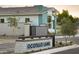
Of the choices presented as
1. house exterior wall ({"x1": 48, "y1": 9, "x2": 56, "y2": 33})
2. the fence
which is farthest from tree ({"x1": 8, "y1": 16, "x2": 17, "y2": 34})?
house exterior wall ({"x1": 48, "y1": 9, "x2": 56, "y2": 33})

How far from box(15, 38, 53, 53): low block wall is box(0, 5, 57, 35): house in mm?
300

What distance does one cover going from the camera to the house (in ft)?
21.4

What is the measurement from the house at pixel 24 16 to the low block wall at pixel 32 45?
30 cm

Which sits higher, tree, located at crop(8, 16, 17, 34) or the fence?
tree, located at crop(8, 16, 17, 34)

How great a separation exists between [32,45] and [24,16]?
2.45 ft

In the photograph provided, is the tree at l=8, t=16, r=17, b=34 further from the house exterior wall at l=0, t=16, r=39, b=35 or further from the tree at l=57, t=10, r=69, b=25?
the tree at l=57, t=10, r=69, b=25

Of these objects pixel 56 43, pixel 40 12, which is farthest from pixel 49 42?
pixel 40 12

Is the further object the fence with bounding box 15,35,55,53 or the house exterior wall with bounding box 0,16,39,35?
the fence with bounding box 15,35,55,53

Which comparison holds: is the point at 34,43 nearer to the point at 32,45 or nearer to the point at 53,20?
the point at 32,45

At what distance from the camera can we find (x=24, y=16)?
21.4ft

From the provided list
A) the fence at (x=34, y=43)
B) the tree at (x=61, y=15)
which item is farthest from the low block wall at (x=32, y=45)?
the tree at (x=61, y=15)

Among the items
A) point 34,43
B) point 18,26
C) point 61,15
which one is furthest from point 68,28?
point 18,26
